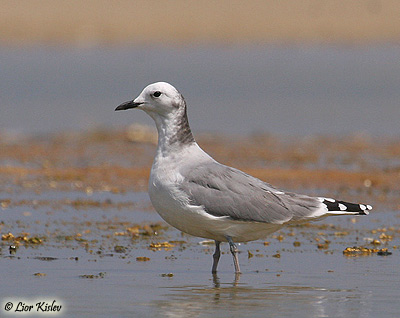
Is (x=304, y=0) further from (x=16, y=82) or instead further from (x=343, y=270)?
(x=343, y=270)

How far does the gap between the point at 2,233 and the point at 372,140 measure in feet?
40.1

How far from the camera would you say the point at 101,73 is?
117 ft

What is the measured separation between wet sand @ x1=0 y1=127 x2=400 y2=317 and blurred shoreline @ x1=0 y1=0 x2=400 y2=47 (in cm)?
3015

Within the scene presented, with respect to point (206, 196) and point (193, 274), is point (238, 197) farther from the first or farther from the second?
point (193, 274)

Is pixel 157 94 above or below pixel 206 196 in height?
above

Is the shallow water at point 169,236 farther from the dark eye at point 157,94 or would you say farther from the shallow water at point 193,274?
the dark eye at point 157,94

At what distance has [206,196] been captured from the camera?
923 cm

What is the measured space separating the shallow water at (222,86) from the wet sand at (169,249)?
20.4ft

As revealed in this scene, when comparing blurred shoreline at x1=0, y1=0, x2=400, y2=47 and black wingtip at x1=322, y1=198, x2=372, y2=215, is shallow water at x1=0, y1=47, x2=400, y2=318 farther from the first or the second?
blurred shoreline at x1=0, y1=0, x2=400, y2=47

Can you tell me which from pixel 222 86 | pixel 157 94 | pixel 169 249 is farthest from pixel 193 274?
pixel 222 86

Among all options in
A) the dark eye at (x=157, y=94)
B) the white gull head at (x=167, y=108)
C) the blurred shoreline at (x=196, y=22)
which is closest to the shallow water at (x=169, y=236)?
the white gull head at (x=167, y=108)

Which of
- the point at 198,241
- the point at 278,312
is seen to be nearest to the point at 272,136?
the point at 198,241

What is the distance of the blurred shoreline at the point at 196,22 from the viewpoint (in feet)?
158

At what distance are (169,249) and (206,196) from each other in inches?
57.6
